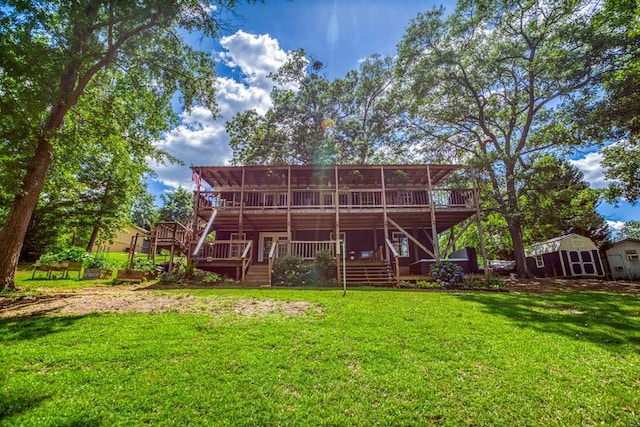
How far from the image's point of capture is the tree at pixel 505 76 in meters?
14.2

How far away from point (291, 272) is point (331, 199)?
275 inches

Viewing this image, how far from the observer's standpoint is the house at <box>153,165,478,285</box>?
528 inches

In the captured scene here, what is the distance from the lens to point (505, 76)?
57.4 feet

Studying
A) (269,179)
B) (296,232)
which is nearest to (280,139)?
(269,179)

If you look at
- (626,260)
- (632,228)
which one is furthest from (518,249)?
(632,228)

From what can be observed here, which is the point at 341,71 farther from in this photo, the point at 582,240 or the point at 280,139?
the point at 582,240

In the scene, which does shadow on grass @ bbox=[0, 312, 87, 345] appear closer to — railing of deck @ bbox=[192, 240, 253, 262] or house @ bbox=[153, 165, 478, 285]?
house @ bbox=[153, 165, 478, 285]

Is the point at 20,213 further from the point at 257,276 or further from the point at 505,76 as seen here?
the point at 505,76

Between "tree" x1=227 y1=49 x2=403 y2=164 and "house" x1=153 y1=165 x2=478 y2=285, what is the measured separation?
20.9 feet

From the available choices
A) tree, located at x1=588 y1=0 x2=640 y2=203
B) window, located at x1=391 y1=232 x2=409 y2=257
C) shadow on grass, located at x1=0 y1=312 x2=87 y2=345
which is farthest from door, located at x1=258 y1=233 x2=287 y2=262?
tree, located at x1=588 y1=0 x2=640 y2=203

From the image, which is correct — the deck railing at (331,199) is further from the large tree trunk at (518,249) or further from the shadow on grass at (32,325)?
the shadow on grass at (32,325)

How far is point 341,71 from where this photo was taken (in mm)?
24781

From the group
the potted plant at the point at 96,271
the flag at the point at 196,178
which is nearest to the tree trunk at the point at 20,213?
→ the potted plant at the point at 96,271

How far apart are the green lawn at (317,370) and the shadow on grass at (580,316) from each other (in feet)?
0.19
